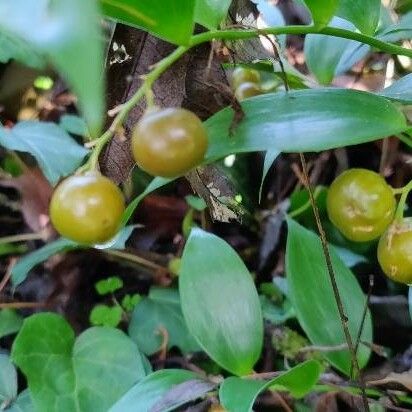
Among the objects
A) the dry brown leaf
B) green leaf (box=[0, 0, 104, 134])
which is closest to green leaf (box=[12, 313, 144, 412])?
the dry brown leaf

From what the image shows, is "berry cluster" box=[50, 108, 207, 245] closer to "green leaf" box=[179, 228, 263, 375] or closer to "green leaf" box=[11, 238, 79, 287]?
"green leaf" box=[179, 228, 263, 375]

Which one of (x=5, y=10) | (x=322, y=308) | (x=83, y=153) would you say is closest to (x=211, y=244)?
(x=322, y=308)

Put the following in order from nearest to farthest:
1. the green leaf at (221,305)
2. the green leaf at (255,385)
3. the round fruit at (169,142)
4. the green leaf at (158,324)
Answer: the round fruit at (169,142)
the green leaf at (255,385)
the green leaf at (221,305)
the green leaf at (158,324)

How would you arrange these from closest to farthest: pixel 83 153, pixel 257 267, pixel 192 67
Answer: pixel 192 67
pixel 83 153
pixel 257 267

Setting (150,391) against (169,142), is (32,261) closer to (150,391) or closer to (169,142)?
(150,391)

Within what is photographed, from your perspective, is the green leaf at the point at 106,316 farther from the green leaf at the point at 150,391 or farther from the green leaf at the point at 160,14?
the green leaf at the point at 160,14

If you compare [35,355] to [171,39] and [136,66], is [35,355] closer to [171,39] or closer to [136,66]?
[136,66]

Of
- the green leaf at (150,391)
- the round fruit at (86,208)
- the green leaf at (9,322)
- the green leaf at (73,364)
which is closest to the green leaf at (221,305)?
the green leaf at (150,391)
